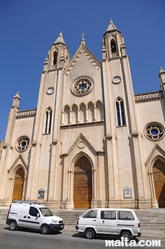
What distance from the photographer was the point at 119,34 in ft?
94.8

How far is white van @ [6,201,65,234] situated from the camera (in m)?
10.8

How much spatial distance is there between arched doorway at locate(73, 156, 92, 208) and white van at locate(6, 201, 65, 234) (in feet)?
24.6

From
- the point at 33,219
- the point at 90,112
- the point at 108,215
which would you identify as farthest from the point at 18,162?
the point at 108,215

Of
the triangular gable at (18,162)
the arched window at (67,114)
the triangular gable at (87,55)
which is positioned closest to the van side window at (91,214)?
the triangular gable at (18,162)

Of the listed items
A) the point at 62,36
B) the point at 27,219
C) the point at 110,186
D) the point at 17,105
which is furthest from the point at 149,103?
the point at 62,36

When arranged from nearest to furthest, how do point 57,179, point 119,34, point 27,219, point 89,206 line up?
point 27,219
point 89,206
point 57,179
point 119,34

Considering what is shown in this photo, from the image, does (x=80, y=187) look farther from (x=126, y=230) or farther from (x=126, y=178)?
(x=126, y=230)

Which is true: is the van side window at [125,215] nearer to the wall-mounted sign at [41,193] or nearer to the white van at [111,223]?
the white van at [111,223]

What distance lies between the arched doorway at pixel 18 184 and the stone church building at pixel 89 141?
12cm

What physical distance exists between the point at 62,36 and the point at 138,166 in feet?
97.9

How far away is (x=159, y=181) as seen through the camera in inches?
706

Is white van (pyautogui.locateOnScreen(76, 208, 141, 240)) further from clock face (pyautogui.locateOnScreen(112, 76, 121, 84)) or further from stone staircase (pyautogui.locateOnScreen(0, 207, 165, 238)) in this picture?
clock face (pyautogui.locateOnScreen(112, 76, 121, 84))

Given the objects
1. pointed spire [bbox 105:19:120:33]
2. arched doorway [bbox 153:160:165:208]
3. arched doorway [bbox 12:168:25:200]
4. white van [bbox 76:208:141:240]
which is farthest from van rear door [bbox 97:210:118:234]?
pointed spire [bbox 105:19:120:33]

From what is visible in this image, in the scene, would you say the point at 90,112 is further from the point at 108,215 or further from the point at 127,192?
the point at 108,215
